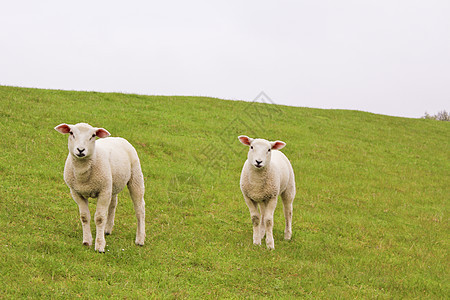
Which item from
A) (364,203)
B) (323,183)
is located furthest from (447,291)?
(323,183)

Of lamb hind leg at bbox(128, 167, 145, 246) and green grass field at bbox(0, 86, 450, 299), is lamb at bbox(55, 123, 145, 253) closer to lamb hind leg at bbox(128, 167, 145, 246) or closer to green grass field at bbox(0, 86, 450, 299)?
lamb hind leg at bbox(128, 167, 145, 246)

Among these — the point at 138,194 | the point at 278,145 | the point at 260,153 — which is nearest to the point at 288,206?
the point at 278,145

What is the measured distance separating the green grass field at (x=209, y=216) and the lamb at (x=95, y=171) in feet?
1.54

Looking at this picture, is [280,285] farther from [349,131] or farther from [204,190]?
[349,131]

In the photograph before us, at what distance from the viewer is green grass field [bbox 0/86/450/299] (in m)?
6.74

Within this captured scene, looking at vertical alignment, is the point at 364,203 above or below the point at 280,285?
above

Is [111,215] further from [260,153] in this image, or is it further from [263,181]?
[260,153]

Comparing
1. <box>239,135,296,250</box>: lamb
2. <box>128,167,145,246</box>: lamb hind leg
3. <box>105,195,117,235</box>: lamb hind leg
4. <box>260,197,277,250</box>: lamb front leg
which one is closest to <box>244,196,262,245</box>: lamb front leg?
<box>239,135,296,250</box>: lamb

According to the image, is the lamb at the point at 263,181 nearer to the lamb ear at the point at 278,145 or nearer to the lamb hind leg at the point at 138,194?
the lamb ear at the point at 278,145

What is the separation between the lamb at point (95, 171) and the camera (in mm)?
6758

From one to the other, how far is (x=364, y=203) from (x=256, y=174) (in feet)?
27.1

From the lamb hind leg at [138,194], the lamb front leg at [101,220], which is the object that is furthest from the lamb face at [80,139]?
the lamb hind leg at [138,194]

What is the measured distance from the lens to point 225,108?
29.2 m

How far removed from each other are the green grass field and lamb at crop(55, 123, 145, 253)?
47 centimetres
